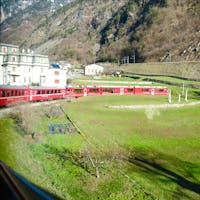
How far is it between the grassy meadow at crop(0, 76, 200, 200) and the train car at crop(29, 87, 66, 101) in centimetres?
525

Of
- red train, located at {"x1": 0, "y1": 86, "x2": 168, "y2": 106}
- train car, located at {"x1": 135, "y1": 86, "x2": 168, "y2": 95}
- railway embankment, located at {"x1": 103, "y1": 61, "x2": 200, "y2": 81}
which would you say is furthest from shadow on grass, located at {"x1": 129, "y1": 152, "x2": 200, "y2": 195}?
railway embankment, located at {"x1": 103, "y1": 61, "x2": 200, "y2": 81}

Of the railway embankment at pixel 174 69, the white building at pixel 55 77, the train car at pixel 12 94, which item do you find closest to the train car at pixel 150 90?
the railway embankment at pixel 174 69

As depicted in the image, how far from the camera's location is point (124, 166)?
11430 mm

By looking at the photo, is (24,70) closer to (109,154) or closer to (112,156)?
(109,154)

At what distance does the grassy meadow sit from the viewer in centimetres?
976

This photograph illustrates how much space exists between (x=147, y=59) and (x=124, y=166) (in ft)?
226

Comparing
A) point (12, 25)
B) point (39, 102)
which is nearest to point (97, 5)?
point (12, 25)

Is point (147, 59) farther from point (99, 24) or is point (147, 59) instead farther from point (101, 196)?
point (101, 196)

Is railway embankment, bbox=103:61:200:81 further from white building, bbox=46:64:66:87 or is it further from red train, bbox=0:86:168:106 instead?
white building, bbox=46:64:66:87

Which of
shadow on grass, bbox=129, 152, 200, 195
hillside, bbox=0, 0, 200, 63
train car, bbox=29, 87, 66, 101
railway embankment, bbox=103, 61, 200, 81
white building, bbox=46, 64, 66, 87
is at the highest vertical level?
hillside, bbox=0, 0, 200, 63

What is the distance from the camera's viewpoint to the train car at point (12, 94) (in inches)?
856

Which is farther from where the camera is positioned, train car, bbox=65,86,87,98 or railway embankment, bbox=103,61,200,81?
railway embankment, bbox=103,61,200,81

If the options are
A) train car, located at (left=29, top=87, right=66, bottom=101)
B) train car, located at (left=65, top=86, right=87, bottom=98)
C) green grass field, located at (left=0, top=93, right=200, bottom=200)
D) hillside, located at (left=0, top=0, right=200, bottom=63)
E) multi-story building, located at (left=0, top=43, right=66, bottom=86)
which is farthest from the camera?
hillside, located at (left=0, top=0, right=200, bottom=63)

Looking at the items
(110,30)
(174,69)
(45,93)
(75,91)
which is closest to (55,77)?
(75,91)
